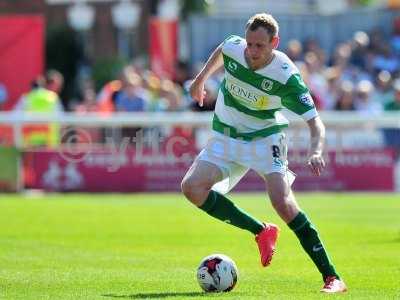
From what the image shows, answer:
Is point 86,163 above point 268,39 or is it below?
below

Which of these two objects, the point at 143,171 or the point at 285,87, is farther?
the point at 143,171

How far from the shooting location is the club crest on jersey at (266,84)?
10.6 m

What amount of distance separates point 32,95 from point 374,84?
24.5 ft

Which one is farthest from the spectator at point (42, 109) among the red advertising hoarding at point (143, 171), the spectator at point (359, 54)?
the spectator at point (359, 54)

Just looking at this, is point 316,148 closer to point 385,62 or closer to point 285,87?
point 285,87

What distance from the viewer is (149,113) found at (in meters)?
25.0

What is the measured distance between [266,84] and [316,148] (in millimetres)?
898

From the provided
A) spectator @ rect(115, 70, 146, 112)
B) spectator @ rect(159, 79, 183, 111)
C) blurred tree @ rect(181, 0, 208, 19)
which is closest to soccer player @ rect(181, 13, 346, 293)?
spectator @ rect(159, 79, 183, 111)

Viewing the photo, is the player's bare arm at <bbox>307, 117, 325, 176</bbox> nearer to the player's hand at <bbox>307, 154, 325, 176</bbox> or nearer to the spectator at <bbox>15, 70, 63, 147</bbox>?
the player's hand at <bbox>307, 154, 325, 176</bbox>

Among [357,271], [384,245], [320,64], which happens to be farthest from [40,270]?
[320,64]

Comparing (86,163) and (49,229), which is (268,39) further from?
(86,163)

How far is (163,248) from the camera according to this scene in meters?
14.5

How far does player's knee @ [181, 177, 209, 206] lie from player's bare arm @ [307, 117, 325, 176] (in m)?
1.14

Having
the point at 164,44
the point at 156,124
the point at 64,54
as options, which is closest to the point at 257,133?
the point at 156,124
